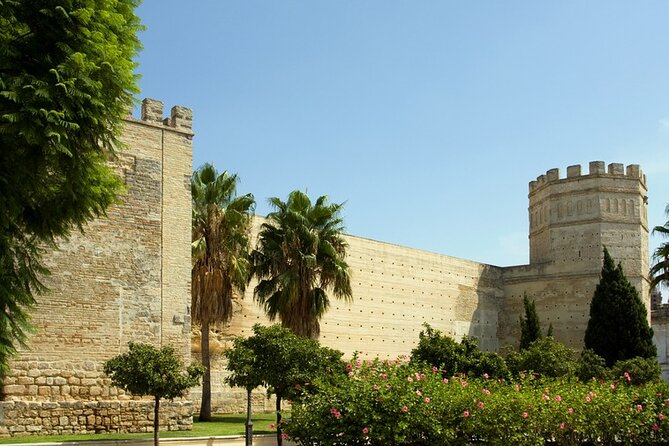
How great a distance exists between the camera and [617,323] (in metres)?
28.4

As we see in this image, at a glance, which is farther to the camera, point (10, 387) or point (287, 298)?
point (287, 298)

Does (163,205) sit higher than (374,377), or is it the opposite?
(163,205)

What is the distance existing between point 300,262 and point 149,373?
274 inches

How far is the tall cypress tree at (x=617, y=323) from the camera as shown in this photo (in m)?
27.8

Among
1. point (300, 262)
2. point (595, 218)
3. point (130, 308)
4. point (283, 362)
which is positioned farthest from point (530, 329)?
point (283, 362)

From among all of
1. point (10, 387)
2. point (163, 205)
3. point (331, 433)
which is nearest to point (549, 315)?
point (163, 205)

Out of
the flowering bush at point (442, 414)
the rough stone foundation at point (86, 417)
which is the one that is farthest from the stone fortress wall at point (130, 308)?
the flowering bush at point (442, 414)

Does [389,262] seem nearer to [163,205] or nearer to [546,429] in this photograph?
[163,205]

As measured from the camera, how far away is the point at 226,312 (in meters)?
22.1

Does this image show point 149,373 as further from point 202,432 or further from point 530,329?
point 530,329

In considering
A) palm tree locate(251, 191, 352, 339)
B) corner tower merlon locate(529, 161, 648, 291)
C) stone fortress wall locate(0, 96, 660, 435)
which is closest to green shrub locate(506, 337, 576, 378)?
palm tree locate(251, 191, 352, 339)

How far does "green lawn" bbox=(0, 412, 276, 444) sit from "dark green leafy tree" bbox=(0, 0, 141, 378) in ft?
19.1

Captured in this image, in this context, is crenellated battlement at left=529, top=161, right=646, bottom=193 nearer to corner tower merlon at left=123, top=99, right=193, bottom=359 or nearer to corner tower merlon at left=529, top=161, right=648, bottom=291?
corner tower merlon at left=529, top=161, right=648, bottom=291

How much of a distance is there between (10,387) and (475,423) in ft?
31.4
